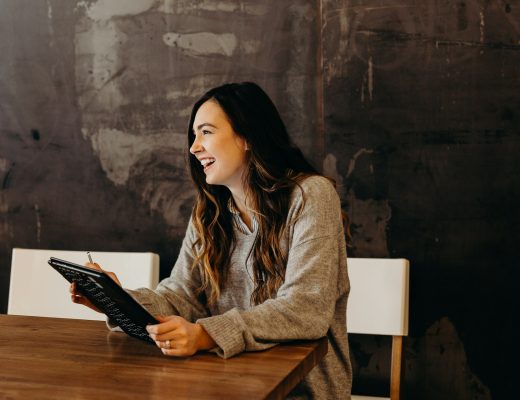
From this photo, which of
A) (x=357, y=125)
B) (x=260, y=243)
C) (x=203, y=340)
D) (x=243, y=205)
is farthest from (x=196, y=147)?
(x=357, y=125)

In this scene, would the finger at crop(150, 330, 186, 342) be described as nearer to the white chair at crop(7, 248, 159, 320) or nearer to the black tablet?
the black tablet

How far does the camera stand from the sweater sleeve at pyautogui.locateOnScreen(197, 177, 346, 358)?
55.4 inches

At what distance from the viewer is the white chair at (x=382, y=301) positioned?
2193 millimetres

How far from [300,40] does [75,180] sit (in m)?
1.14

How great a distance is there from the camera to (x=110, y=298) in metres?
1.40

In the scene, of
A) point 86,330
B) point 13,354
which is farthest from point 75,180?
point 13,354

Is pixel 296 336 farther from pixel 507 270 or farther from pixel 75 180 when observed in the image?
pixel 75 180

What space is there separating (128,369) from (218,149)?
73 cm

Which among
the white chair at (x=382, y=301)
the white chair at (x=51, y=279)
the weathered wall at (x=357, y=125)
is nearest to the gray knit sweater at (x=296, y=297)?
the white chair at (x=382, y=301)

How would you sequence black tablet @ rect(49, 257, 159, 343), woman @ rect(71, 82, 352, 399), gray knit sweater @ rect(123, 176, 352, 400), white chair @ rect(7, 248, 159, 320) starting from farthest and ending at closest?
white chair @ rect(7, 248, 159, 320)
woman @ rect(71, 82, 352, 399)
gray knit sweater @ rect(123, 176, 352, 400)
black tablet @ rect(49, 257, 159, 343)

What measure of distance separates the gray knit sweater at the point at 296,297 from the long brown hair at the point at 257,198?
32 millimetres

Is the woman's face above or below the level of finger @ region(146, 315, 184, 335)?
above

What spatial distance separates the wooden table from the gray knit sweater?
4cm

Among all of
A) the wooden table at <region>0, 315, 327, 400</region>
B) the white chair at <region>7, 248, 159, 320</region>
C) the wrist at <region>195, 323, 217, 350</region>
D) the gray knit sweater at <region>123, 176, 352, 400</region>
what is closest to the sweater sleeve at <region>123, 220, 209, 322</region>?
the gray knit sweater at <region>123, 176, 352, 400</region>
